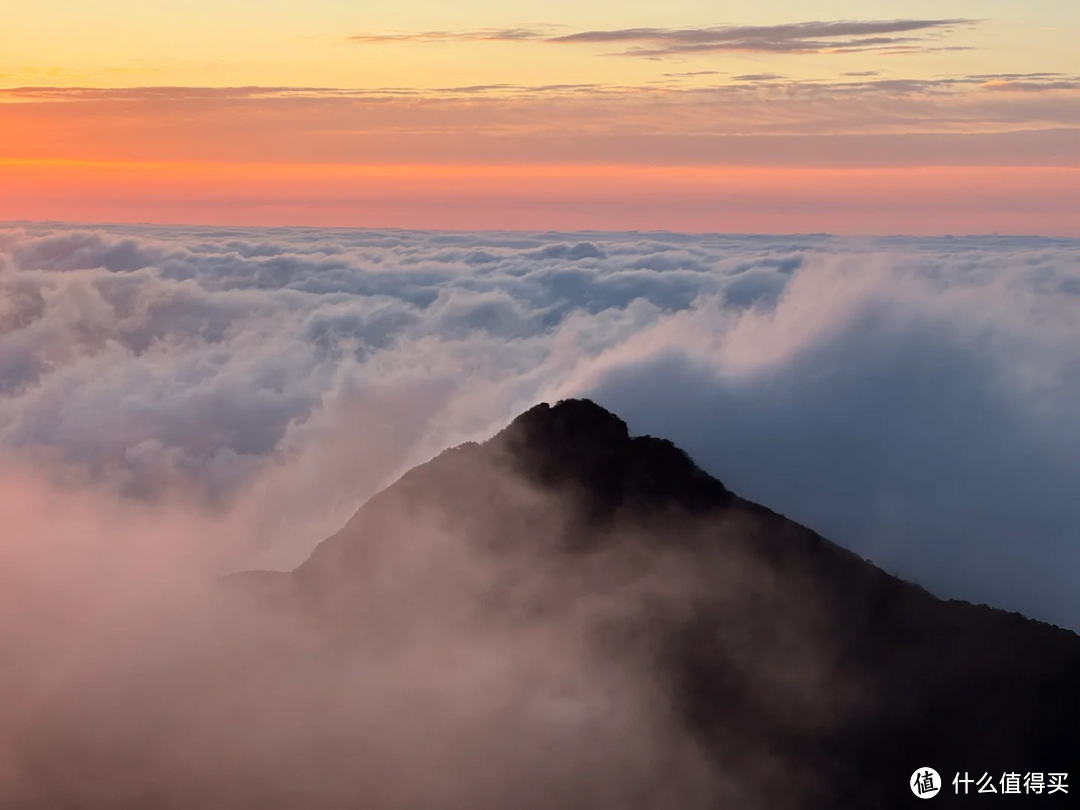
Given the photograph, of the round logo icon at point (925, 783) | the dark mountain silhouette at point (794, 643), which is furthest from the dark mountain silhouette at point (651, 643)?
the round logo icon at point (925, 783)

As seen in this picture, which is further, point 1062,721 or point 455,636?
point 455,636

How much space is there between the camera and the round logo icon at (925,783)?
A: 230 ft

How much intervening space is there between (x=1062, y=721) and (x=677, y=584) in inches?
Answer: 1030

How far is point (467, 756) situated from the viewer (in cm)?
9800

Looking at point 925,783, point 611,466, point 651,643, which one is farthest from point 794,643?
point 611,466

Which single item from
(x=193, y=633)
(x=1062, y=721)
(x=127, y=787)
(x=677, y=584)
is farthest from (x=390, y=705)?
(x=1062, y=721)

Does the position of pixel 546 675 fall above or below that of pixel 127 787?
above

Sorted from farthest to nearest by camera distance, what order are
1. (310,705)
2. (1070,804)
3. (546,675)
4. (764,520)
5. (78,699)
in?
(78,699) → (310,705) → (546,675) → (764,520) → (1070,804)

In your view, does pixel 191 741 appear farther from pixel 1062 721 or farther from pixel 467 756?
pixel 1062 721

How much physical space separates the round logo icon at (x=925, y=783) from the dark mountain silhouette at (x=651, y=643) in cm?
61

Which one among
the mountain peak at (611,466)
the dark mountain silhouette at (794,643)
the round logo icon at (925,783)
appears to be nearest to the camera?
the round logo icon at (925,783)

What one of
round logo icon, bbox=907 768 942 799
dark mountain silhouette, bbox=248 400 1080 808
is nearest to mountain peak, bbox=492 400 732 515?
dark mountain silhouette, bbox=248 400 1080 808

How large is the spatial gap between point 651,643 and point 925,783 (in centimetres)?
2278

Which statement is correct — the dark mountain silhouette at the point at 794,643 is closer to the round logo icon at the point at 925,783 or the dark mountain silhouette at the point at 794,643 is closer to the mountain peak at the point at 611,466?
the mountain peak at the point at 611,466
